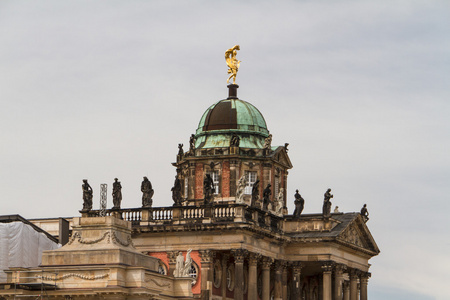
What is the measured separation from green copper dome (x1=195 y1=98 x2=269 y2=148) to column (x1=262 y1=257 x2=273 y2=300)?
31.9ft

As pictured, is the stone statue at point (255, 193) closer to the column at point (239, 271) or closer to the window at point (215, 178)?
the column at point (239, 271)

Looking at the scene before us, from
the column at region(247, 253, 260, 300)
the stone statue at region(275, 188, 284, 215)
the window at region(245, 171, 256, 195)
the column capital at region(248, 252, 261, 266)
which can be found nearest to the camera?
the column at region(247, 253, 260, 300)

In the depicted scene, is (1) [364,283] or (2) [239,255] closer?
(2) [239,255]

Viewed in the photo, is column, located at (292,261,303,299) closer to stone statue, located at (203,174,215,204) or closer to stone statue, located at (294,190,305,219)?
stone statue, located at (294,190,305,219)

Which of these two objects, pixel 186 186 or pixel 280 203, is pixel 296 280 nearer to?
pixel 280 203

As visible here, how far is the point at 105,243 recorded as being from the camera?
222 ft

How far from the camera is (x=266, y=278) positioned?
86.8m

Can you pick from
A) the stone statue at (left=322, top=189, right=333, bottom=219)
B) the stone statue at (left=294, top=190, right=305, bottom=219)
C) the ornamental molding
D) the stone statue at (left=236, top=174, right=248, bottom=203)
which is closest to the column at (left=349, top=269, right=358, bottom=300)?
the stone statue at (left=322, top=189, right=333, bottom=219)

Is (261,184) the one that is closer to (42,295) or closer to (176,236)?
(176,236)

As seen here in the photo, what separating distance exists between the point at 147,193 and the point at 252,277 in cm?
871

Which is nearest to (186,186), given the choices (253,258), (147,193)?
(147,193)

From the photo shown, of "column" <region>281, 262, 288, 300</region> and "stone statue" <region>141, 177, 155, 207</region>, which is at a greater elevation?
"stone statue" <region>141, 177, 155, 207</region>

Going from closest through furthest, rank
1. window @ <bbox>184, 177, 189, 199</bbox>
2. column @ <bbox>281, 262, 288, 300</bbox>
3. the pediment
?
column @ <bbox>281, 262, 288, 300</bbox> → the pediment → window @ <bbox>184, 177, 189, 199</bbox>

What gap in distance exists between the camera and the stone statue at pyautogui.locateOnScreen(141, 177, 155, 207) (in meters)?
86.9
